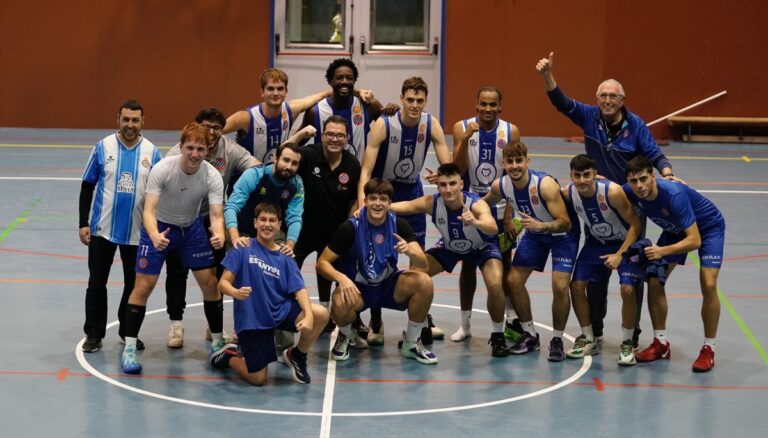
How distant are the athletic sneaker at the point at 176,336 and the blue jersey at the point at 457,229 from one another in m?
2.19

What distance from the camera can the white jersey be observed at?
8.17 metres

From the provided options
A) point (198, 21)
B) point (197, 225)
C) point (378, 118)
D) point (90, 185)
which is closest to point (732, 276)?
point (378, 118)

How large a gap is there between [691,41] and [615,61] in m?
1.38

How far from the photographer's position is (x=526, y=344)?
886 centimetres

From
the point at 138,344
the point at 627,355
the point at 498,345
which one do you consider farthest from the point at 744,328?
the point at 138,344

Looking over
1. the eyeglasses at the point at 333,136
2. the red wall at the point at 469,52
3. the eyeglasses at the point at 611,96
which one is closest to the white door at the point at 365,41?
the red wall at the point at 469,52

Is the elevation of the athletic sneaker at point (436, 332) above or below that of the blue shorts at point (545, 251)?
below

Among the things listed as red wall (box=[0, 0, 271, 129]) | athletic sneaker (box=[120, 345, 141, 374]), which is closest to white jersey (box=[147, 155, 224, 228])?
athletic sneaker (box=[120, 345, 141, 374])

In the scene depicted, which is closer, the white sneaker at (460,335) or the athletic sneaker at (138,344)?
the athletic sneaker at (138,344)

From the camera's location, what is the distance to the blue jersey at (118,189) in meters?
8.45

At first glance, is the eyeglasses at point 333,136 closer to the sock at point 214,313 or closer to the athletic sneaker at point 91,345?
the sock at point 214,313

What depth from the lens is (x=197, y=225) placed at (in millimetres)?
8406

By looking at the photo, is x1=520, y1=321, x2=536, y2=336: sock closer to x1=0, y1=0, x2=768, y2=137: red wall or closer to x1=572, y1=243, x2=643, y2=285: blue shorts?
x1=572, y1=243, x2=643, y2=285: blue shorts

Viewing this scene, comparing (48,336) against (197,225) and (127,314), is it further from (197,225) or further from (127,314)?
(197,225)
